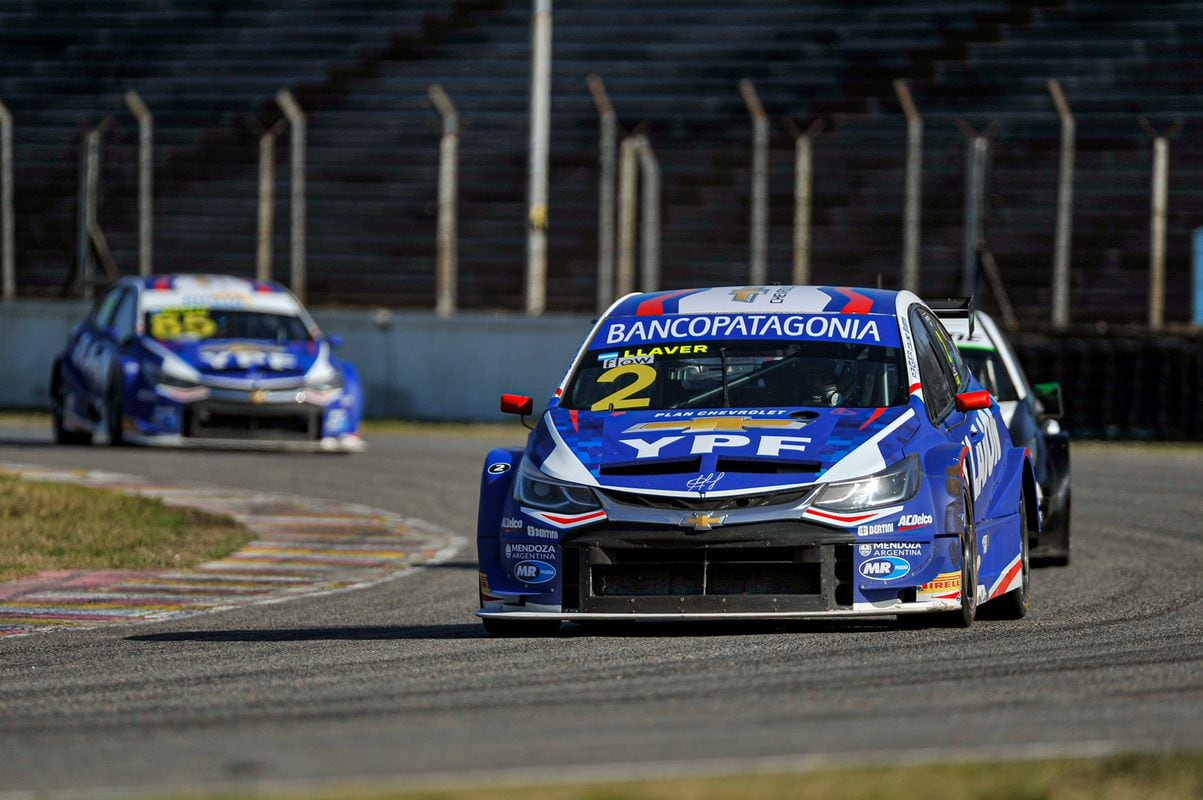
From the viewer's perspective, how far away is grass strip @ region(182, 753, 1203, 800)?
196 inches

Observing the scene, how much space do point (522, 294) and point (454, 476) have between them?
34.1ft

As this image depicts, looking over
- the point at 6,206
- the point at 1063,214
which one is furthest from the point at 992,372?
the point at 6,206

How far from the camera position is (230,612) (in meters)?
10.3

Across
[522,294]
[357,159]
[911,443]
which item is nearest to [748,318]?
[911,443]

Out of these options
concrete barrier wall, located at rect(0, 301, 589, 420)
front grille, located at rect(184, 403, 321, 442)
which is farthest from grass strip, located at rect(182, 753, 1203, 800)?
concrete barrier wall, located at rect(0, 301, 589, 420)

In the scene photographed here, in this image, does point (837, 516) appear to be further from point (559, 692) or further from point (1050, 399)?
point (1050, 399)

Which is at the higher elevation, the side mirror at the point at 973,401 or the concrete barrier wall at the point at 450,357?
the side mirror at the point at 973,401

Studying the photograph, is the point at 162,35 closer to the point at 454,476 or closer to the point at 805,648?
the point at 454,476

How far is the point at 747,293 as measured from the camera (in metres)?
9.88

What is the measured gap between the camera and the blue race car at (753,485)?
26.9ft

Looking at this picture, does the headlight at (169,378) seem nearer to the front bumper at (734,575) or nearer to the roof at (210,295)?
the roof at (210,295)

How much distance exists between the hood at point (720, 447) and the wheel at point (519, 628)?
24.5 inches

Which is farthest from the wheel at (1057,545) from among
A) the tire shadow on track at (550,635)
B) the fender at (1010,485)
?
the tire shadow on track at (550,635)

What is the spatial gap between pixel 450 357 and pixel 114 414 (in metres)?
5.42
